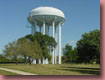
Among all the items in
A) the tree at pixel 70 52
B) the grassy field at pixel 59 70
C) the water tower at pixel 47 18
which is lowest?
the grassy field at pixel 59 70

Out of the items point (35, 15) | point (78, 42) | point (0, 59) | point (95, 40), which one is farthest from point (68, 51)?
point (0, 59)

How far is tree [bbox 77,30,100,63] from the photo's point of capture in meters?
45.2

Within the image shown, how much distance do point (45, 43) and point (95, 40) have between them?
14.7 metres

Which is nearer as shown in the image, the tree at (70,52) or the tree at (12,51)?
the tree at (12,51)

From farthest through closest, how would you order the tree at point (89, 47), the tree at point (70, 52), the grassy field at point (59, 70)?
the tree at point (70, 52), the tree at point (89, 47), the grassy field at point (59, 70)

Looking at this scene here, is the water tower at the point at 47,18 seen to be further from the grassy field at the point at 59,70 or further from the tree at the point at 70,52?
the grassy field at the point at 59,70

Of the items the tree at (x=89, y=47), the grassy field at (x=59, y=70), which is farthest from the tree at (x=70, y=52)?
the grassy field at (x=59, y=70)

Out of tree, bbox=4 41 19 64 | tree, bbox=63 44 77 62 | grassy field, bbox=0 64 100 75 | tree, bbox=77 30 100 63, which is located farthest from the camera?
tree, bbox=63 44 77 62

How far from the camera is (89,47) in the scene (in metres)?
46.5

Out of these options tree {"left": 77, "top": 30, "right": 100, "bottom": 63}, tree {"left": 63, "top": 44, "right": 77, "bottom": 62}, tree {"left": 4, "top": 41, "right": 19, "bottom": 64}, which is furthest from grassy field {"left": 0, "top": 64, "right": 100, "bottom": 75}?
tree {"left": 63, "top": 44, "right": 77, "bottom": 62}

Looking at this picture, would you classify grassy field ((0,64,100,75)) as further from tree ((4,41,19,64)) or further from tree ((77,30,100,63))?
tree ((77,30,100,63))

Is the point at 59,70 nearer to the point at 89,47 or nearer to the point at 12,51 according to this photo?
the point at 12,51

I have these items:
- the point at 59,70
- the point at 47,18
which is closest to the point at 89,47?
the point at 47,18

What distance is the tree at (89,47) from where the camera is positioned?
45.2 meters
